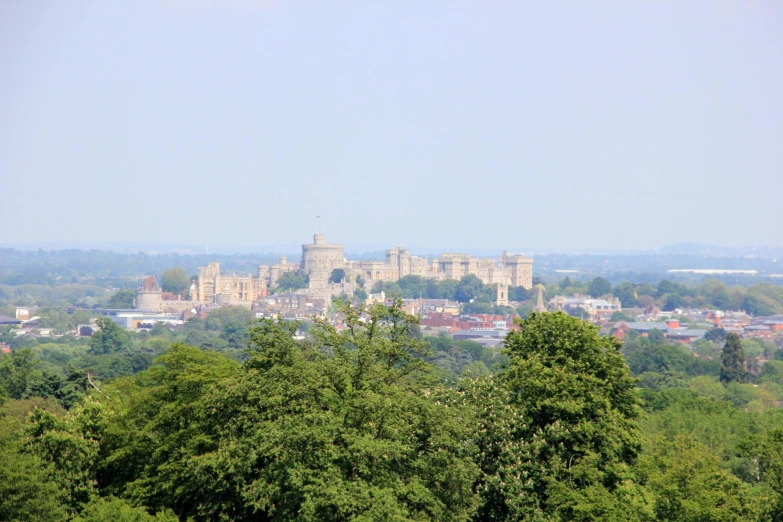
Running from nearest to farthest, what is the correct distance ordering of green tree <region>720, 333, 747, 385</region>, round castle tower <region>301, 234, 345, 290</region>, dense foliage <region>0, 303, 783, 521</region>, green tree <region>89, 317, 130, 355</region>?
dense foliage <region>0, 303, 783, 521</region>, green tree <region>720, 333, 747, 385</region>, green tree <region>89, 317, 130, 355</region>, round castle tower <region>301, 234, 345, 290</region>

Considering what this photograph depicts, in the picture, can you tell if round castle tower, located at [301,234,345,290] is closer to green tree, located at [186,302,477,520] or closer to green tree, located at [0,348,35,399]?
green tree, located at [0,348,35,399]

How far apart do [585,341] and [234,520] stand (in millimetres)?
9567

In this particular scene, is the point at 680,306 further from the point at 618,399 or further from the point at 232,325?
the point at 618,399

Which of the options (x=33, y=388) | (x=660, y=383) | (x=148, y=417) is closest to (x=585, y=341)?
(x=148, y=417)

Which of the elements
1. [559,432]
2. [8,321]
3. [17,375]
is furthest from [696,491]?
[8,321]

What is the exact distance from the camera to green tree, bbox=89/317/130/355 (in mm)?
105156

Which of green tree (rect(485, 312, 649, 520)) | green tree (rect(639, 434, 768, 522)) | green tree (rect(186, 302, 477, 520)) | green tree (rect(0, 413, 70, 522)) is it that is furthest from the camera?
green tree (rect(485, 312, 649, 520))

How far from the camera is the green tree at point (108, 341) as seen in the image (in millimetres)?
105156

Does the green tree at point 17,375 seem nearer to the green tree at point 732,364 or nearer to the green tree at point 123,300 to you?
the green tree at point 732,364

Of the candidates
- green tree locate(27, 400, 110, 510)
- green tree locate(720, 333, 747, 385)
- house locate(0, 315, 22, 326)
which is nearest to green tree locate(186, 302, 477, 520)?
green tree locate(27, 400, 110, 510)

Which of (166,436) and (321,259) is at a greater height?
(321,259)

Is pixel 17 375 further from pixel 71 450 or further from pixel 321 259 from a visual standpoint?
pixel 321 259

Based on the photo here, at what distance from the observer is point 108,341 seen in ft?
357

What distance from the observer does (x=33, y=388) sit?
165ft
